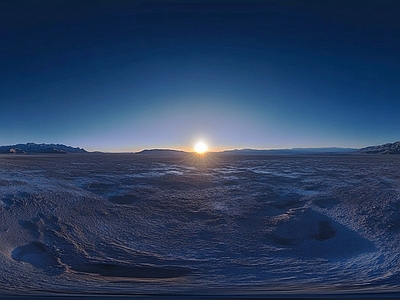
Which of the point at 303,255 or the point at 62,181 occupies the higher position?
the point at 62,181

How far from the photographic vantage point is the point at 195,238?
888 cm

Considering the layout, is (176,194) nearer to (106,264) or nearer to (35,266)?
(106,264)

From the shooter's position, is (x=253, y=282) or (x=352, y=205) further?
(x=352, y=205)

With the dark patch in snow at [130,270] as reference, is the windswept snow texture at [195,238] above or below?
above

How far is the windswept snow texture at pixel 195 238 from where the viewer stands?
596cm

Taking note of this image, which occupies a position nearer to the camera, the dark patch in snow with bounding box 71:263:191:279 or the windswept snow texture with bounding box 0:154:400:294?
the windswept snow texture with bounding box 0:154:400:294

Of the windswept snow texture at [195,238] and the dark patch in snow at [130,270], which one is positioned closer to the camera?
the windswept snow texture at [195,238]

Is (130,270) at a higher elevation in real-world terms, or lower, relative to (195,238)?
lower

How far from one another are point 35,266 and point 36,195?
5.61m

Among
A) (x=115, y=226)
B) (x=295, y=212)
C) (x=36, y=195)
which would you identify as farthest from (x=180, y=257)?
(x=36, y=195)

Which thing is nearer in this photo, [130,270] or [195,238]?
[130,270]

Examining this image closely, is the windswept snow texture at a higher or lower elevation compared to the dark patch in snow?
higher

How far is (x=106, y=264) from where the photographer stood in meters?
7.12

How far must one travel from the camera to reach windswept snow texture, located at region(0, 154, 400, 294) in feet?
19.5
